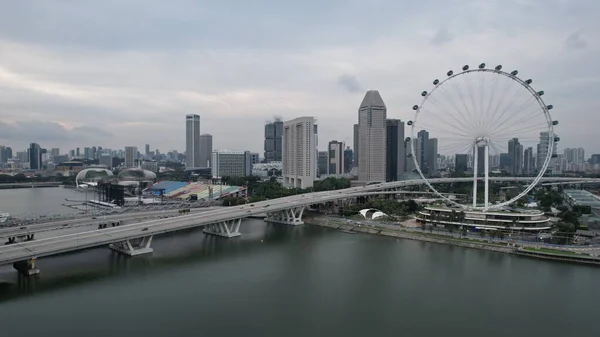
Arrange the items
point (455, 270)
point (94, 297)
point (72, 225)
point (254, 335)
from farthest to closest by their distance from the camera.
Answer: point (72, 225) < point (455, 270) < point (94, 297) < point (254, 335)

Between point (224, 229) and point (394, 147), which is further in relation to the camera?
point (394, 147)

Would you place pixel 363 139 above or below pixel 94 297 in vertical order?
above

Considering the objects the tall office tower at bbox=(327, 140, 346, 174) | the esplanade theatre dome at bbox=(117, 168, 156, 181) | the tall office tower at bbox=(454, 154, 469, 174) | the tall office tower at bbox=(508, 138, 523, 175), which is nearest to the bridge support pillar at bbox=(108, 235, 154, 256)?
the esplanade theatre dome at bbox=(117, 168, 156, 181)

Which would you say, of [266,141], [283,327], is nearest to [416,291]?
[283,327]

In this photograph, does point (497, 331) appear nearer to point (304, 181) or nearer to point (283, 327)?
point (283, 327)

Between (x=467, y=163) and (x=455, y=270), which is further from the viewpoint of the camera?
(x=467, y=163)

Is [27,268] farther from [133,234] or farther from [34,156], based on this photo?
[34,156]

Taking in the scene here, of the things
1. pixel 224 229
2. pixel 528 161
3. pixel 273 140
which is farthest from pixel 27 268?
pixel 273 140
